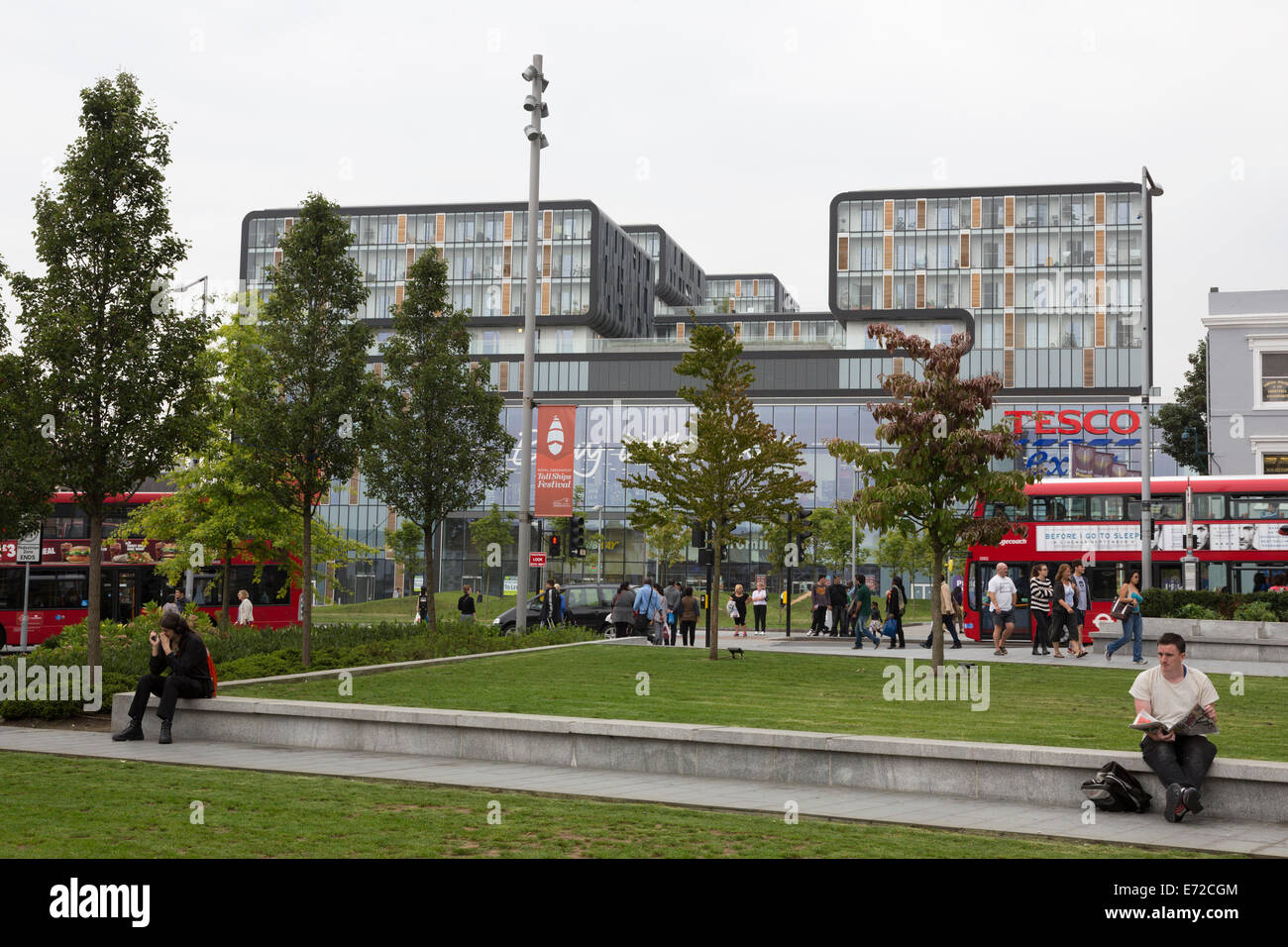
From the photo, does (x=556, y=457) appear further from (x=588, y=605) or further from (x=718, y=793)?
(x=718, y=793)

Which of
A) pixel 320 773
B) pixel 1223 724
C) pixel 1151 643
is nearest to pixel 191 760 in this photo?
pixel 320 773

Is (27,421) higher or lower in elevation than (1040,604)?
higher

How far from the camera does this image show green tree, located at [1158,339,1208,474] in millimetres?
62812

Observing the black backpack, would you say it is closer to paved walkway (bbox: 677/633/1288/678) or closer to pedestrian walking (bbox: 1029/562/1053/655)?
paved walkway (bbox: 677/633/1288/678)

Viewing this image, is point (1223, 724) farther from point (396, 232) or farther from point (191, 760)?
point (396, 232)

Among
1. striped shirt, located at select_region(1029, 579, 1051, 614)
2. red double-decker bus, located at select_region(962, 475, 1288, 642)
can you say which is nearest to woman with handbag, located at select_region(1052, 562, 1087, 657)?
striped shirt, located at select_region(1029, 579, 1051, 614)

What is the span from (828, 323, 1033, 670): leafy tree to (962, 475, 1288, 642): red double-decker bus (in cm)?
1338

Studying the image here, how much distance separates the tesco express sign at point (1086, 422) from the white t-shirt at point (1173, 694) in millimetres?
74413

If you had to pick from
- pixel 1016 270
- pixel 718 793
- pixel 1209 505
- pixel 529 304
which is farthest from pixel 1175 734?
pixel 1016 270

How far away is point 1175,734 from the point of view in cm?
916

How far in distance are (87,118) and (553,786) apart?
11450 millimetres

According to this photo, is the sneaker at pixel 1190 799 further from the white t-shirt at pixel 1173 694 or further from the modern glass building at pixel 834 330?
the modern glass building at pixel 834 330

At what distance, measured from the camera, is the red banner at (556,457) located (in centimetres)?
4228

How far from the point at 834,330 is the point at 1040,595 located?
72.0 metres
